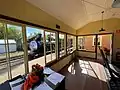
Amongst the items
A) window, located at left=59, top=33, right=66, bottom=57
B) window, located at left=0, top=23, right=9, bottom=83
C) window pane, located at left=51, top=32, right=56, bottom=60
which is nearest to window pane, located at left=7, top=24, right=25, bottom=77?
window, located at left=0, top=23, right=9, bottom=83

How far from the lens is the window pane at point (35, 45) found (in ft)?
8.86

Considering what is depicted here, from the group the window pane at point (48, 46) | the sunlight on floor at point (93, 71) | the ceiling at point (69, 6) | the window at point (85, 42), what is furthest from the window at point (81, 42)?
the window pane at point (48, 46)

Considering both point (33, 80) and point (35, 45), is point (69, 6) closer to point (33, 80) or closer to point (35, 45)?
point (35, 45)

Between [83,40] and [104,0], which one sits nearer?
[104,0]

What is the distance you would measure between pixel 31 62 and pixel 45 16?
1628 mm

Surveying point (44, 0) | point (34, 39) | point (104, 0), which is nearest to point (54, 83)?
point (34, 39)

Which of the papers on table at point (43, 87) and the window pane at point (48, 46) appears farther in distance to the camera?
the window pane at point (48, 46)

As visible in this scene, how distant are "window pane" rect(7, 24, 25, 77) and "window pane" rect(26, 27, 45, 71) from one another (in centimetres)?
32

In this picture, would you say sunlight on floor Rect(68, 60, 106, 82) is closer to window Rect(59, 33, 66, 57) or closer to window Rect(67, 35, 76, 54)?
window Rect(59, 33, 66, 57)

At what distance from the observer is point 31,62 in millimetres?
2832

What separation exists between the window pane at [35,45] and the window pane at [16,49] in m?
0.32

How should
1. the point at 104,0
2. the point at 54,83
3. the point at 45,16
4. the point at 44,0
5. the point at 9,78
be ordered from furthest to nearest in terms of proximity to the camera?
the point at 104,0 < the point at 45,16 < the point at 44,0 < the point at 9,78 < the point at 54,83

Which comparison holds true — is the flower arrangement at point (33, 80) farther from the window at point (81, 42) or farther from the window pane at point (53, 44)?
the window at point (81, 42)

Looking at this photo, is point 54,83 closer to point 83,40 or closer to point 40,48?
point 40,48
